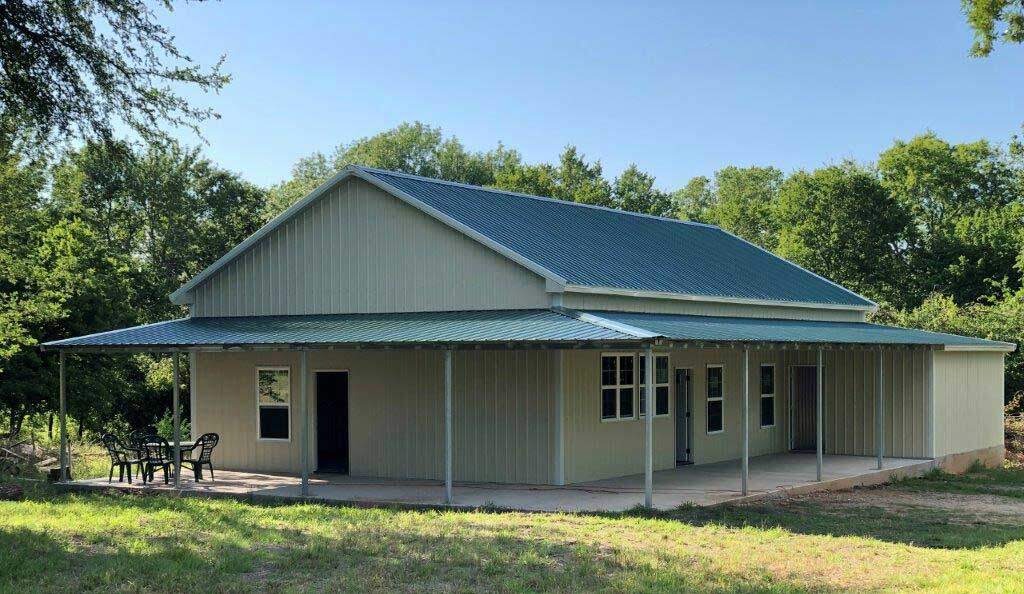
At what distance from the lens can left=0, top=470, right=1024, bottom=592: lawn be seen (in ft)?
33.8

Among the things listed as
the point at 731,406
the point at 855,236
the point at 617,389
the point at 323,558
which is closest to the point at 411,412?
the point at 617,389

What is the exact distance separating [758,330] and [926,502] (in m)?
3.92

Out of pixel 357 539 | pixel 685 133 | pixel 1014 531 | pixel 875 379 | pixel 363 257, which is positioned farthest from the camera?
pixel 685 133

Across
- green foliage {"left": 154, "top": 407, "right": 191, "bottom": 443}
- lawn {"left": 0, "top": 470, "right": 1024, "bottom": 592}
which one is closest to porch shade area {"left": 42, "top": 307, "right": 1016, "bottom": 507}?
lawn {"left": 0, "top": 470, "right": 1024, "bottom": 592}

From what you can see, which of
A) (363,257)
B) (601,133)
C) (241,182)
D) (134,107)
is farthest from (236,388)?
(601,133)

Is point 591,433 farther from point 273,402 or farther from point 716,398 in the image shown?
point 273,402

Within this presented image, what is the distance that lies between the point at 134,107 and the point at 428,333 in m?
5.03

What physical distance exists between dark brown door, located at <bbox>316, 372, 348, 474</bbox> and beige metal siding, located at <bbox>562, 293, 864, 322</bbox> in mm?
4767

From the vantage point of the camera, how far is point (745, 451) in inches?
625

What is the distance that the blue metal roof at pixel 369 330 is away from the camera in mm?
14898

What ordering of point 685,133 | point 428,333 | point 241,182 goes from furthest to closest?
point 685,133 → point 241,182 → point 428,333

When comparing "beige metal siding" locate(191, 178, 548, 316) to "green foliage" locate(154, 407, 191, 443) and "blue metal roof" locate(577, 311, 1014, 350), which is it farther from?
"green foliage" locate(154, 407, 191, 443)

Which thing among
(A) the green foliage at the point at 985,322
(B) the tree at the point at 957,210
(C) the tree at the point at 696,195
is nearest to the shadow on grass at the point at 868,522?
(A) the green foliage at the point at 985,322

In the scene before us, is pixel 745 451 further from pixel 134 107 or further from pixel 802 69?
pixel 802 69
